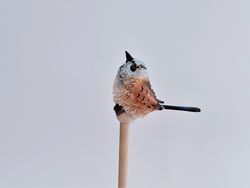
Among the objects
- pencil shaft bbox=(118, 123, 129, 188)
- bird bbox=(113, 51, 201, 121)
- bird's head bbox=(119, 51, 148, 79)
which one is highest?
bird's head bbox=(119, 51, 148, 79)

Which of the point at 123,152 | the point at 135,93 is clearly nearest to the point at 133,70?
the point at 135,93

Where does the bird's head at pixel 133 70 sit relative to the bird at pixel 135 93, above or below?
above

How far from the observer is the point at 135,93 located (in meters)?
0.71

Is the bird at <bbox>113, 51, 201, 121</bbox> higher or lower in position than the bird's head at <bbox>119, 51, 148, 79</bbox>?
lower

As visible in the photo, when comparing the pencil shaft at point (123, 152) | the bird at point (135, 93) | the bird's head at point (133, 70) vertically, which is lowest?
the pencil shaft at point (123, 152)

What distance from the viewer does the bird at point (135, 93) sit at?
707mm

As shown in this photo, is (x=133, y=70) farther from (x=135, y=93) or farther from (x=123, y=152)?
(x=123, y=152)

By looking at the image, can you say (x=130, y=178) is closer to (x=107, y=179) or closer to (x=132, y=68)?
(x=107, y=179)

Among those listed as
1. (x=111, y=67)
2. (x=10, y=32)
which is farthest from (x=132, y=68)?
(x=10, y=32)

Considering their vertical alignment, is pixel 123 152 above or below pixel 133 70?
below

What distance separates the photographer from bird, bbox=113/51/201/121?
0.71m

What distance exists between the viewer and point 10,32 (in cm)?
99

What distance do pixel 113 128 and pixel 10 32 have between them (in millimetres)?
353

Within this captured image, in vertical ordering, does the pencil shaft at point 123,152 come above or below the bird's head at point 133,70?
below
